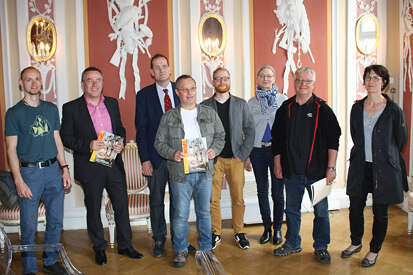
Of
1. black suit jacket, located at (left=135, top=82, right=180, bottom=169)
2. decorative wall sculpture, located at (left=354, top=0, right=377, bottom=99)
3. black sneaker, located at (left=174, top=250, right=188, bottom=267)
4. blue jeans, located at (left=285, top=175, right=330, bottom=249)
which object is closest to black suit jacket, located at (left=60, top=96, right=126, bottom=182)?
black suit jacket, located at (left=135, top=82, right=180, bottom=169)

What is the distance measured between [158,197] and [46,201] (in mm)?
991

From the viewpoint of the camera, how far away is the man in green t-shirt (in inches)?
118

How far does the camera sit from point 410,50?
4.66 m

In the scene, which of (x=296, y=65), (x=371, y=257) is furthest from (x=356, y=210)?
(x=296, y=65)

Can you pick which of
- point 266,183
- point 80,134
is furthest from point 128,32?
point 266,183

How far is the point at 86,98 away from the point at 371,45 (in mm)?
3765

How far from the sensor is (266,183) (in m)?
3.81

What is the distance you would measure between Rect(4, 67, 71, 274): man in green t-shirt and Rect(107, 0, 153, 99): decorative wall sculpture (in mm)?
1511

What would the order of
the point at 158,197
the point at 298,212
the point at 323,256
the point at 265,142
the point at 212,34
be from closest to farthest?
1. the point at 323,256
2. the point at 298,212
3. the point at 158,197
4. the point at 265,142
5. the point at 212,34

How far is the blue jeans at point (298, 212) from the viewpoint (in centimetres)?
334

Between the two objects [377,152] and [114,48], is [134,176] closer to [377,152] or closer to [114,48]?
[114,48]

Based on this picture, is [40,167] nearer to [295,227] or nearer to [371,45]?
[295,227]

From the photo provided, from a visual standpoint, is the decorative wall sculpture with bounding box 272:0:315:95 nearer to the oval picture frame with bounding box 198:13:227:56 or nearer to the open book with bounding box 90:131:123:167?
the oval picture frame with bounding box 198:13:227:56

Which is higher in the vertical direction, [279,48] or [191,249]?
[279,48]
